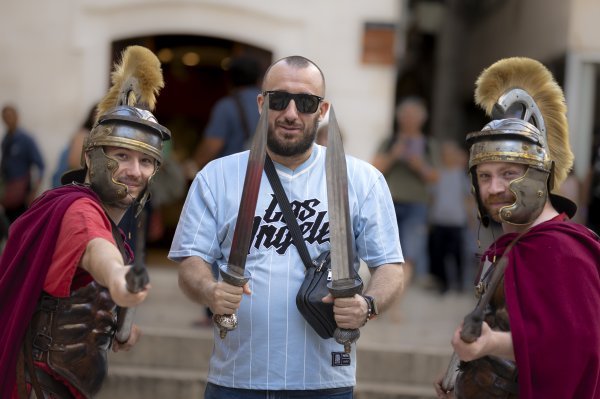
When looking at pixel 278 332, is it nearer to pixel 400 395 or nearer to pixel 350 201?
pixel 350 201

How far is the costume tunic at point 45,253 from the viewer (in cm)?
383

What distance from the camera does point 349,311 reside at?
13.0 feet

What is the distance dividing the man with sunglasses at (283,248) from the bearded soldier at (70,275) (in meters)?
0.29

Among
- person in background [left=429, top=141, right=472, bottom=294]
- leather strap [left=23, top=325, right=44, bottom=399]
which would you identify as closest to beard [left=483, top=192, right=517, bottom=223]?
leather strap [left=23, top=325, right=44, bottom=399]

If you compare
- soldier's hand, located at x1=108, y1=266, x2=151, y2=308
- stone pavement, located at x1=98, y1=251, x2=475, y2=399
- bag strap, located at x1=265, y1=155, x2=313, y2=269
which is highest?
bag strap, located at x1=265, y1=155, x2=313, y2=269

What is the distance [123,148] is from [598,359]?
1800 millimetres

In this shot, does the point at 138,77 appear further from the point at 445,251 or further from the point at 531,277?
the point at 445,251

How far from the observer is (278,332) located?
420cm

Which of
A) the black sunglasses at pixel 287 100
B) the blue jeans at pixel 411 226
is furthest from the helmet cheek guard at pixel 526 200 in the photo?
the blue jeans at pixel 411 226

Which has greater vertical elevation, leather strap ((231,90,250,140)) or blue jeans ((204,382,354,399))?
leather strap ((231,90,250,140))

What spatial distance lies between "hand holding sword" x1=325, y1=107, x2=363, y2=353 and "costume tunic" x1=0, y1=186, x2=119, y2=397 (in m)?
0.76

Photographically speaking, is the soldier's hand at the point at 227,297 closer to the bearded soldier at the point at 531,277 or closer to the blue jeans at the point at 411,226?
the bearded soldier at the point at 531,277

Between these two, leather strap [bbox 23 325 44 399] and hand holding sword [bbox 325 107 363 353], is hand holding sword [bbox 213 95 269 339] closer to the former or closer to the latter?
hand holding sword [bbox 325 107 363 353]

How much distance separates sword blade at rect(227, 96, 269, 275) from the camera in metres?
3.89
